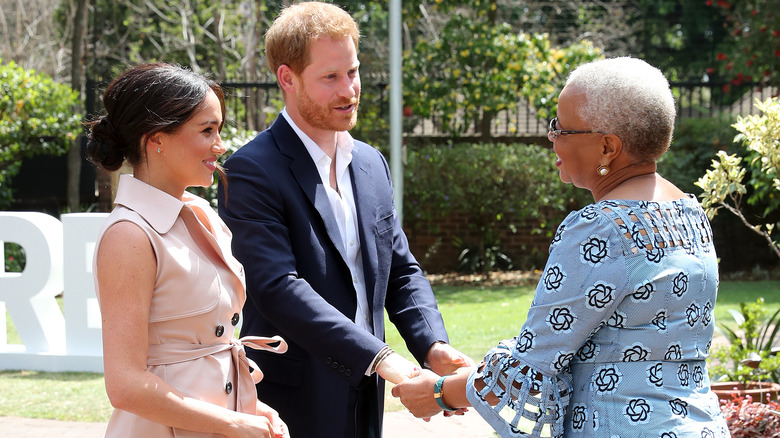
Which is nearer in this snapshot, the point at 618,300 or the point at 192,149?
the point at 618,300

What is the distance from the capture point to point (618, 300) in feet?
6.86

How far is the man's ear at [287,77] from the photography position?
9.99ft

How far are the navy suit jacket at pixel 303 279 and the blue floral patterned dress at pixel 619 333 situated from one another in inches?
30.6

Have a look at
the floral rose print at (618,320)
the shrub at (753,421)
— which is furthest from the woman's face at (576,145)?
the shrub at (753,421)

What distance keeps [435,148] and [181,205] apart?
10.8 metres

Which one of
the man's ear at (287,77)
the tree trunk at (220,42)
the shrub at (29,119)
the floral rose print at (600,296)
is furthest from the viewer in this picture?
the tree trunk at (220,42)

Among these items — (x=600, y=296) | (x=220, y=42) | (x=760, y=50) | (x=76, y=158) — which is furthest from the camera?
(x=220, y=42)

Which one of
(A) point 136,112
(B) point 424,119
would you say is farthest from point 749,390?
(B) point 424,119

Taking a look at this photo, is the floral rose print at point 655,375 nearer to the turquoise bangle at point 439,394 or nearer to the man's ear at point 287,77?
the turquoise bangle at point 439,394

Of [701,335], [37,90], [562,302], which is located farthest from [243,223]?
[37,90]

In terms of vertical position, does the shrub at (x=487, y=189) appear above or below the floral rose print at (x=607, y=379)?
below

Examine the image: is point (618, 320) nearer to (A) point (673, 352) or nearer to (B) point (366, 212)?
(A) point (673, 352)

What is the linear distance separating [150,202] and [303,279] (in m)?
0.71

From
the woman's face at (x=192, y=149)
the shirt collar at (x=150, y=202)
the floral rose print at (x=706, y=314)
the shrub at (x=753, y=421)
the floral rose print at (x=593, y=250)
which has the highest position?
the woman's face at (x=192, y=149)
